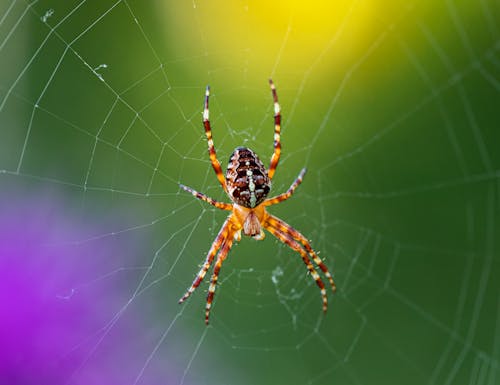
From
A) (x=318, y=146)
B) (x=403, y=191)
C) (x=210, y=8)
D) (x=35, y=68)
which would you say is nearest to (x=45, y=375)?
(x=35, y=68)

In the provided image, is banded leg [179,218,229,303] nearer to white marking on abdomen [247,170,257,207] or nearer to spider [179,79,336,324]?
spider [179,79,336,324]

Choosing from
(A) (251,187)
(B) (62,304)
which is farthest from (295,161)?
(B) (62,304)

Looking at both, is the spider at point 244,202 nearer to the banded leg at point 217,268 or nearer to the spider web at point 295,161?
the banded leg at point 217,268

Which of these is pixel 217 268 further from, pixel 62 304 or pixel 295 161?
pixel 62 304

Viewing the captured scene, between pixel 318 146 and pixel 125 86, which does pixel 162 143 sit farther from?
pixel 318 146

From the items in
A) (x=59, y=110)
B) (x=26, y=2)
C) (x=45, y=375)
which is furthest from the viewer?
(x=59, y=110)

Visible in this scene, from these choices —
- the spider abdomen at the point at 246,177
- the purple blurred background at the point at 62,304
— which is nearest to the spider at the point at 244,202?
the spider abdomen at the point at 246,177
